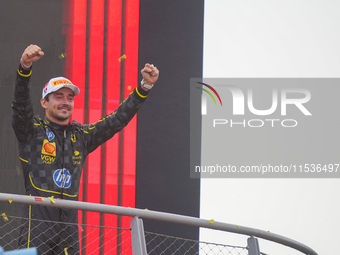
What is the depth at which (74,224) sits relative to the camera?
3.36 m

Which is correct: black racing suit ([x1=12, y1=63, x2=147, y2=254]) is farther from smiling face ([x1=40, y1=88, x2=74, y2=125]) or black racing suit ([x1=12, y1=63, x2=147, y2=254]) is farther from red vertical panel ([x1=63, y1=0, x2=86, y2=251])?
red vertical panel ([x1=63, y1=0, x2=86, y2=251])

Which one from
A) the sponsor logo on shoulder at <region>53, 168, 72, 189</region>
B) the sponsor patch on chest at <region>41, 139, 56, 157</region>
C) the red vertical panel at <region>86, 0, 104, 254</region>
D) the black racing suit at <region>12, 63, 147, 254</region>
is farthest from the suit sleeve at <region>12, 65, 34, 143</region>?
the red vertical panel at <region>86, 0, 104, 254</region>


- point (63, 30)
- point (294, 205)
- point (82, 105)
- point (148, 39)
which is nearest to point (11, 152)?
point (82, 105)

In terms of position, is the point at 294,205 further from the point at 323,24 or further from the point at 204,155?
the point at 323,24

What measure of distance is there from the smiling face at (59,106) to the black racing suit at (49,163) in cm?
4

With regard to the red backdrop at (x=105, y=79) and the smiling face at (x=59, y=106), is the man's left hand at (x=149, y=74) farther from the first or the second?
the red backdrop at (x=105, y=79)

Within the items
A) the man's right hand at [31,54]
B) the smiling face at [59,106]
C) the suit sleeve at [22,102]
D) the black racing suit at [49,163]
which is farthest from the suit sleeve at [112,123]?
the man's right hand at [31,54]

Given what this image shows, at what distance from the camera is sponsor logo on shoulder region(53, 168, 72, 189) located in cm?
355

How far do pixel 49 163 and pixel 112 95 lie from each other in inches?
84.4

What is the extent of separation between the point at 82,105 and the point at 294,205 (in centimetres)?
180

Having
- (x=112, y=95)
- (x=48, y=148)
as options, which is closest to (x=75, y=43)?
(x=112, y=95)

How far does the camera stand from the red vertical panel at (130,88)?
5609 mm

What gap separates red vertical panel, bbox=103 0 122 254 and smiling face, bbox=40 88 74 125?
6.27 feet

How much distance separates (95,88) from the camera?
5684 millimetres
